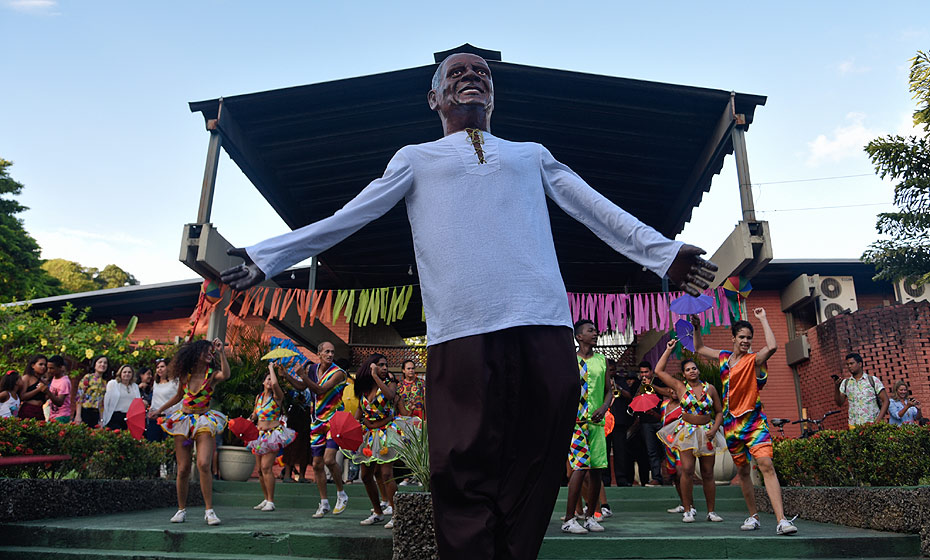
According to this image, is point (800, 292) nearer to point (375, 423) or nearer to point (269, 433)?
point (375, 423)

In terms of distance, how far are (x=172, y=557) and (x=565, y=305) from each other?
3816mm

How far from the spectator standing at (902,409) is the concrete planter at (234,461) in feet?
28.0

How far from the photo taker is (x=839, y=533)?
16.4 ft

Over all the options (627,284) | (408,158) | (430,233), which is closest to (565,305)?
(430,233)

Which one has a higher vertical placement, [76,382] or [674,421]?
[76,382]

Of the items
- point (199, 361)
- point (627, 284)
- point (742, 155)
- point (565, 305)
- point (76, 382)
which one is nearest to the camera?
point (565, 305)

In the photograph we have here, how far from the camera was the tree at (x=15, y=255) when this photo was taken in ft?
72.3

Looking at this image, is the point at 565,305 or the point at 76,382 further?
the point at 76,382

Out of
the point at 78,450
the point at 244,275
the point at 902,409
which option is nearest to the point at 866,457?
the point at 902,409

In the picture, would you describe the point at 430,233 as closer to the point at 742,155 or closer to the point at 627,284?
the point at 742,155

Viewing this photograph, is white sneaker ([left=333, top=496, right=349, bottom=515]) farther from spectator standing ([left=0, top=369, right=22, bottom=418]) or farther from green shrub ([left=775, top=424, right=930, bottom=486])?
green shrub ([left=775, top=424, right=930, bottom=486])

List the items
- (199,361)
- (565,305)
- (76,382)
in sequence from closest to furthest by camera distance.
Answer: (565,305) < (199,361) < (76,382)

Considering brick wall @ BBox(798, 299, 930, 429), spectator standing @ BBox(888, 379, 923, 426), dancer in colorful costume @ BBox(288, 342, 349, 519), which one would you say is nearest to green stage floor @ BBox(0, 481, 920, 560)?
dancer in colorful costume @ BBox(288, 342, 349, 519)

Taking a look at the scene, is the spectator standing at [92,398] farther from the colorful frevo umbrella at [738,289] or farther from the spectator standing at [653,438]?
the colorful frevo umbrella at [738,289]
